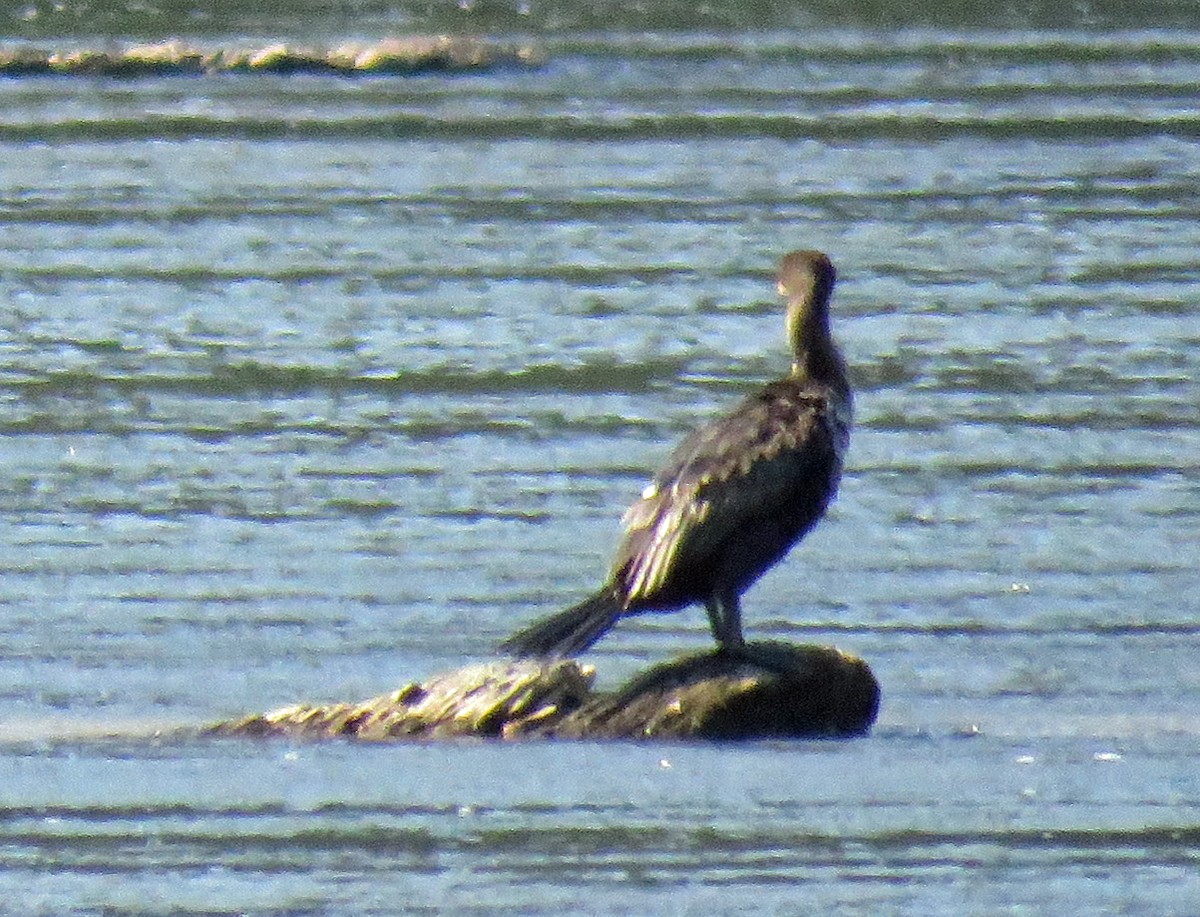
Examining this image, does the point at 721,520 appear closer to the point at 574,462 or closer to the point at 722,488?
the point at 722,488

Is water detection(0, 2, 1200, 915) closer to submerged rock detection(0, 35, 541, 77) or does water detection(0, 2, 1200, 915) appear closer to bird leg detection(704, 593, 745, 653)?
bird leg detection(704, 593, 745, 653)

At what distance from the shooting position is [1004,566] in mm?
11180

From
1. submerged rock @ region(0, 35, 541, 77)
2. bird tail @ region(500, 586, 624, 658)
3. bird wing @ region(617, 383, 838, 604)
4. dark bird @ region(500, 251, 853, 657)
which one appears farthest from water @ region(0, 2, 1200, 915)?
submerged rock @ region(0, 35, 541, 77)

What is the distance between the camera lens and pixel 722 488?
9008 millimetres

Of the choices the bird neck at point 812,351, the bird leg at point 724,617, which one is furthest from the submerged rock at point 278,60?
the bird leg at point 724,617

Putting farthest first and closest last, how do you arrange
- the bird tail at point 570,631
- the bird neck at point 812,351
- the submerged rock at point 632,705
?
the bird neck at point 812,351
the bird tail at point 570,631
the submerged rock at point 632,705

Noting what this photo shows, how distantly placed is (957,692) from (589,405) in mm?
4674

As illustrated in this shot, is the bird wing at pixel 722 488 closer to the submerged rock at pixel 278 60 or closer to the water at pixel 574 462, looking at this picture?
the water at pixel 574 462

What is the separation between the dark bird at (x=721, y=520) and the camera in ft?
29.5

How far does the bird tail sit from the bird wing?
0.09 meters

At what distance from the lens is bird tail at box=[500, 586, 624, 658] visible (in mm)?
9016

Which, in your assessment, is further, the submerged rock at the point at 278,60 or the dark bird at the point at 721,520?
the submerged rock at the point at 278,60

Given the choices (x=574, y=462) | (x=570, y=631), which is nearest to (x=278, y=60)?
(x=574, y=462)

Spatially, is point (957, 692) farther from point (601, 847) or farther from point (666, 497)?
point (601, 847)
